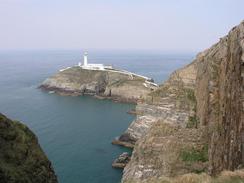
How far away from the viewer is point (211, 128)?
24297 millimetres

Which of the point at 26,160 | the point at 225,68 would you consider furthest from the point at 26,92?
the point at 26,160

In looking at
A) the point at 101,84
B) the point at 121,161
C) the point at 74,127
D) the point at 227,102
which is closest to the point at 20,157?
the point at 227,102

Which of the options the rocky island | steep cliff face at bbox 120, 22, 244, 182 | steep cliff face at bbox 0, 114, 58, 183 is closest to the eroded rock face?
steep cliff face at bbox 120, 22, 244, 182

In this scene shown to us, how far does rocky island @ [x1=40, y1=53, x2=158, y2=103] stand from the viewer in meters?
93.9

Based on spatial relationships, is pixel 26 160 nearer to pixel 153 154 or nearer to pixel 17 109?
pixel 153 154

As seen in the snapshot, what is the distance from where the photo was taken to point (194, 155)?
89.1 ft

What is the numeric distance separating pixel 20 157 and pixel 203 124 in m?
21.1

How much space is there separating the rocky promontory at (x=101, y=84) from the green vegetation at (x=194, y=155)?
61526 mm

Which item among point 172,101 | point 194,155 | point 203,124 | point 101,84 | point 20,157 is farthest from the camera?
point 101,84

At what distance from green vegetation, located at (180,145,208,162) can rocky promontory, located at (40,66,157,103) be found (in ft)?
202

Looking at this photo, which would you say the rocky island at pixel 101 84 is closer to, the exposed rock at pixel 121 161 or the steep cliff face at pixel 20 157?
the exposed rock at pixel 121 161

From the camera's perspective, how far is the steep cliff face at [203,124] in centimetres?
2000

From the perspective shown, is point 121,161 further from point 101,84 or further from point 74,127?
point 101,84

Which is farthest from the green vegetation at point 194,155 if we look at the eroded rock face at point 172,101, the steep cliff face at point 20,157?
the steep cliff face at point 20,157
